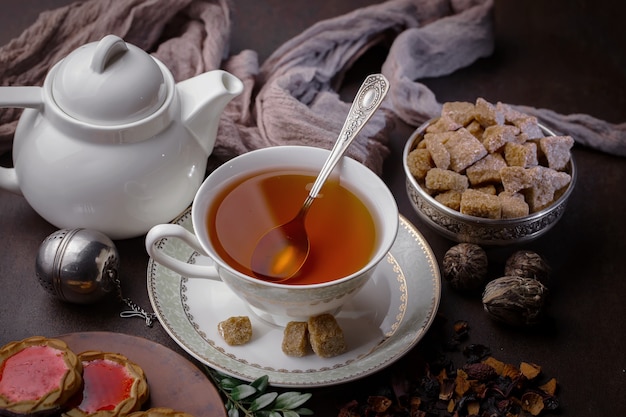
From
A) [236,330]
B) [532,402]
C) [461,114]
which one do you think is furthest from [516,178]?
[236,330]

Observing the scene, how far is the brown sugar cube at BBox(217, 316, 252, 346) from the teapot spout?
504 millimetres

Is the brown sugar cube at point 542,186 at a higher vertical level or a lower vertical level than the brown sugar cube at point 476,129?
lower

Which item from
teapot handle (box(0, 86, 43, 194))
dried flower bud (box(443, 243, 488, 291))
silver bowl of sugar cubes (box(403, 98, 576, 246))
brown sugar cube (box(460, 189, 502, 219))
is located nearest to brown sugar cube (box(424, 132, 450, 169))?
silver bowl of sugar cubes (box(403, 98, 576, 246))

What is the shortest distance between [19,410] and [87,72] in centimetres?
73

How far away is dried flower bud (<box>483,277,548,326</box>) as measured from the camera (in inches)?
68.7

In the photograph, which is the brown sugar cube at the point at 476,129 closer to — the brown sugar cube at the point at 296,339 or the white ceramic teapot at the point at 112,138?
the white ceramic teapot at the point at 112,138

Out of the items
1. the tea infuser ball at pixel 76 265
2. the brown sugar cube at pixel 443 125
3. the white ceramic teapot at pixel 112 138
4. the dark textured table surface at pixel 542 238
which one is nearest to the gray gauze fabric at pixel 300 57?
the dark textured table surface at pixel 542 238

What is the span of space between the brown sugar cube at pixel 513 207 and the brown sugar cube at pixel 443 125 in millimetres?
255

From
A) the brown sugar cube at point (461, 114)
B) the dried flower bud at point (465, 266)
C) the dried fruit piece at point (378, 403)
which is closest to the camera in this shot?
the dried fruit piece at point (378, 403)

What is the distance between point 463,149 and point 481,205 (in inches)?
6.7

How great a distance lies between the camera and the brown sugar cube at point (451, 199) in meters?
1.90

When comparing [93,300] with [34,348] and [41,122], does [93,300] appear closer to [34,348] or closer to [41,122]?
[34,348]

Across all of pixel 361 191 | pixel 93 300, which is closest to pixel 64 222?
pixel 93 300

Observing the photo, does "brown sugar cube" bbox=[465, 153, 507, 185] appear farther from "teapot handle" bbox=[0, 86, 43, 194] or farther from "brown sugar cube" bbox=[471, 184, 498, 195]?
"teapot handle" bbox=[0, 86, 43, 194]
